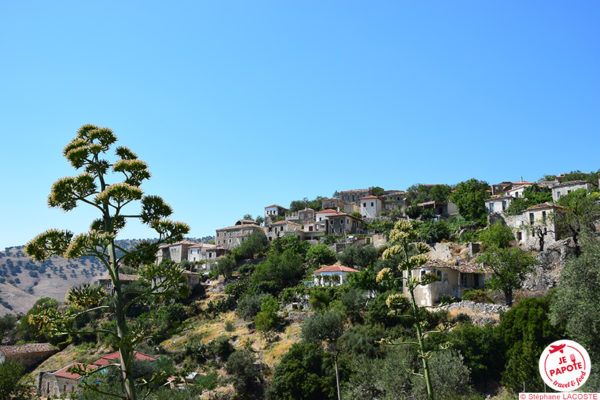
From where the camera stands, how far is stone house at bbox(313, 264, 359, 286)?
166 ft

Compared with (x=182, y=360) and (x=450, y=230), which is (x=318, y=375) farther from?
(x=450, y=230)

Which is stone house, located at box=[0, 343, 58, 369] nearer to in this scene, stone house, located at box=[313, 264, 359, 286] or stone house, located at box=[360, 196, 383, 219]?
stone house, located at box=[313, 264, 359, 286]

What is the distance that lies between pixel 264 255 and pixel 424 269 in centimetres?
3461

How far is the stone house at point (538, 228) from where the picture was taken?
47781mm

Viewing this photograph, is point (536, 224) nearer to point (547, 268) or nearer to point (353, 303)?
point (547, 268)

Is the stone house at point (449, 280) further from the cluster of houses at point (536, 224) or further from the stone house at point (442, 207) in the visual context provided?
the stone house at point (442, 207)

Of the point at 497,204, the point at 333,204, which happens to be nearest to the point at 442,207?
the point at 497,204

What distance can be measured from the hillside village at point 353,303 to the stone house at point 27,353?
1.27ft

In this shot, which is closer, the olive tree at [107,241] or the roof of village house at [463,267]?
the olive tree at [107,241]

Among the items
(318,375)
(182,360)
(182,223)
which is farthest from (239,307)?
(182,223)

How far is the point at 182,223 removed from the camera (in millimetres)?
8375

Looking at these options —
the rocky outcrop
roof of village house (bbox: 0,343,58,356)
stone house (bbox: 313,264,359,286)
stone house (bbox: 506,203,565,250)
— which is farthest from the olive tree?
roof of village house (bbox: 0,343,58,356)

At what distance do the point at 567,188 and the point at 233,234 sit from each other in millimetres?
54276

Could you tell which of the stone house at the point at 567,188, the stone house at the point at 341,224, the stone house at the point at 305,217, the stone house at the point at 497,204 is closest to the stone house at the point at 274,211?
the stone house at the point at 305,217
